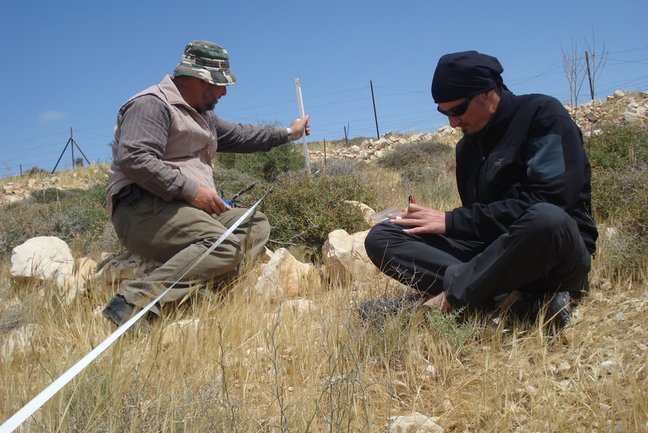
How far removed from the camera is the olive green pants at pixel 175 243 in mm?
3219

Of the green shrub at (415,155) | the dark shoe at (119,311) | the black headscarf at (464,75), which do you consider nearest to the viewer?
the black headscarf at (464,75)

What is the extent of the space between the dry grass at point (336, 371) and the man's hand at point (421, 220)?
42 cm

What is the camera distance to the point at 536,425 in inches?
73.4

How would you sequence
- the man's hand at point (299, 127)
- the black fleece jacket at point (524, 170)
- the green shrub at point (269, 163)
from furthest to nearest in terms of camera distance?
the green shrub at point (269, 163) → the man's hand at point (299, 127) → the black fleece jacket at point (524, 170)

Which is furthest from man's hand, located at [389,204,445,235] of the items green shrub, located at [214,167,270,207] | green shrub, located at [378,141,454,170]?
green shrub, located at [378,141,454,170]

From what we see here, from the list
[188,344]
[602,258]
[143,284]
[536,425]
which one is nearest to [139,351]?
[188,344]

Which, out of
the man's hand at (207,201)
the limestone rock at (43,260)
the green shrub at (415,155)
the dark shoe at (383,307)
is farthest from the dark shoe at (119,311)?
the green shrub at (415,155)

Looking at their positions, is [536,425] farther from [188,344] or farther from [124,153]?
[124,153]

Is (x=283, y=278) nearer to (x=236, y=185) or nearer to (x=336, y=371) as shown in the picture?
(x=336, y=371)

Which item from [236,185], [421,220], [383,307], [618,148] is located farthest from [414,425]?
[236,185]

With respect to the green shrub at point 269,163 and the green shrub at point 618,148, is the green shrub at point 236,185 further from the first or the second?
the green shrub at point 618,148

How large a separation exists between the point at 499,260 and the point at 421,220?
23.9 inches

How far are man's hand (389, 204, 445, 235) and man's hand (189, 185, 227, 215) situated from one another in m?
1.12

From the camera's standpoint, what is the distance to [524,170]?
111 inches
